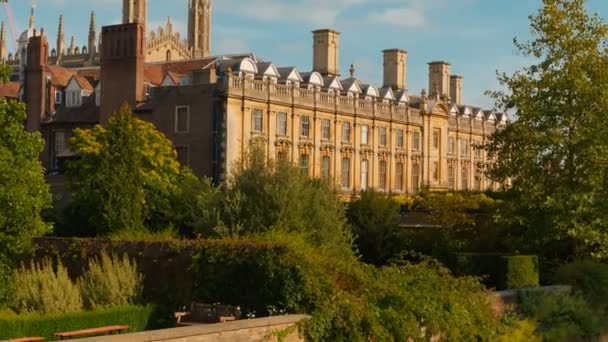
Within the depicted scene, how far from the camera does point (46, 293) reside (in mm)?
23125

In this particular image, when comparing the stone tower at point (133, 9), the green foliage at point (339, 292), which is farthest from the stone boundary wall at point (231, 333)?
the stone tower at point (133, 9)

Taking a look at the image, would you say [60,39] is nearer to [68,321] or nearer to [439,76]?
[439,76]

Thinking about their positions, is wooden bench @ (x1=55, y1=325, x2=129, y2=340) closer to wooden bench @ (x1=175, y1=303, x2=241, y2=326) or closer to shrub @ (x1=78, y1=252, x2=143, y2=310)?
wooden bench @ (x1=175, y1=303, x2=241, y2=326)

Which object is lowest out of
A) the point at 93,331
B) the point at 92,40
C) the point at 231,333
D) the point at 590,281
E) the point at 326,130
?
the point at 93,331

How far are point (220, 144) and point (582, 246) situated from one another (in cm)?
2486

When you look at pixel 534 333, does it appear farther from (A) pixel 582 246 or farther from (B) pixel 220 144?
(B) pixel 220 144

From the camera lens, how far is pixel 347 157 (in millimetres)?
61250

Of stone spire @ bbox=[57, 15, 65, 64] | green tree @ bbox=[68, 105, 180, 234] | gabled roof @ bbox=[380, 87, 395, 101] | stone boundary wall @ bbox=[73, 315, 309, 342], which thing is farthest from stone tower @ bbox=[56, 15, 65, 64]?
stone boundary wall @ bbox=[73, 315, 309, 342]

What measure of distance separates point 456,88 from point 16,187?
66.4 meters

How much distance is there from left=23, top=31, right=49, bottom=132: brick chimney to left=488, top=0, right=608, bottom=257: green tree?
3468cm

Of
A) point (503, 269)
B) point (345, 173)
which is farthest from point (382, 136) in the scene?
point (503, 269)

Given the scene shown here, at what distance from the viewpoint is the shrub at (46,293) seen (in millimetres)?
22969

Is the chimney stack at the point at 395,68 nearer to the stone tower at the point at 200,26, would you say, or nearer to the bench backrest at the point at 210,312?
the stone tower at the point at 200,26

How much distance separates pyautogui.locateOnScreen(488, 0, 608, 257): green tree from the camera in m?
29.9
